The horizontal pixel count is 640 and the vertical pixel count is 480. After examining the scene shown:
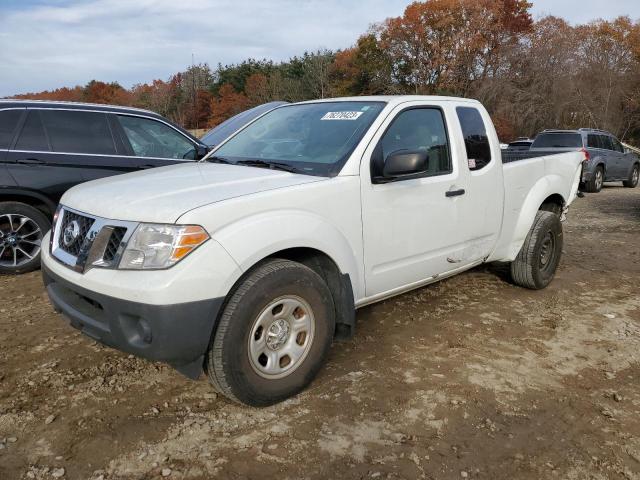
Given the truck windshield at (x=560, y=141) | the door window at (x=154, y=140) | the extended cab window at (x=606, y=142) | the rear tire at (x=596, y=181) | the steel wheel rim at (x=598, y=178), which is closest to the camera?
the door window at (x=154, y=140)

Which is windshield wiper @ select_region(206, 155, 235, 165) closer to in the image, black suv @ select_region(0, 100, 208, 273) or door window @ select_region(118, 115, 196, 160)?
black suv @ select_region(0, 100, 208, 273)

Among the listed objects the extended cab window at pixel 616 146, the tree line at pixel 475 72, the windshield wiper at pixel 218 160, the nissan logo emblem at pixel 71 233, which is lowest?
the extended cab window at pixel 616 146

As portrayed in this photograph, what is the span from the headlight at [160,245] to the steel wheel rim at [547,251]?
3856 mm

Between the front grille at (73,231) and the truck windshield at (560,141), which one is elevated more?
the front grille at (73,231)

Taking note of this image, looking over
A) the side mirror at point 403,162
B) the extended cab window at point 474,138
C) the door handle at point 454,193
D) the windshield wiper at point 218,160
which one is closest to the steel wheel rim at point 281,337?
the side mirror at point 403,162

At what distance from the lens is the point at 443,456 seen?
2551 mm

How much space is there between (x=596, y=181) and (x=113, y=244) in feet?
48.8

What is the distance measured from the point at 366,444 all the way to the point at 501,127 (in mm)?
35531

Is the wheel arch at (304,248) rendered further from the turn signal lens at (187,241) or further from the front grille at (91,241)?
the front grille at (91,241)

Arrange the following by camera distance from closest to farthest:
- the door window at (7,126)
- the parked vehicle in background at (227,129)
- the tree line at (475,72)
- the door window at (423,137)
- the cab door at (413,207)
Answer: the cab door at (413,207), the door window at (423,137), the door window at (7,126), the parked vehicle in background at (227,129), the tree line at (475,72)

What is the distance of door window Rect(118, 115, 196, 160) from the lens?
611cm

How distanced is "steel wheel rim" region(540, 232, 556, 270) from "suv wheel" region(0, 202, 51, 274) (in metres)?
5.16

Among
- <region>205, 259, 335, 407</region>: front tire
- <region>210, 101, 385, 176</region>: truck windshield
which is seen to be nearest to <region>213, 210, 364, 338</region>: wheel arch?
<region>205, 259, 335, 407</region>: front tire

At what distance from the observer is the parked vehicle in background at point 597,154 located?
14.1 m
